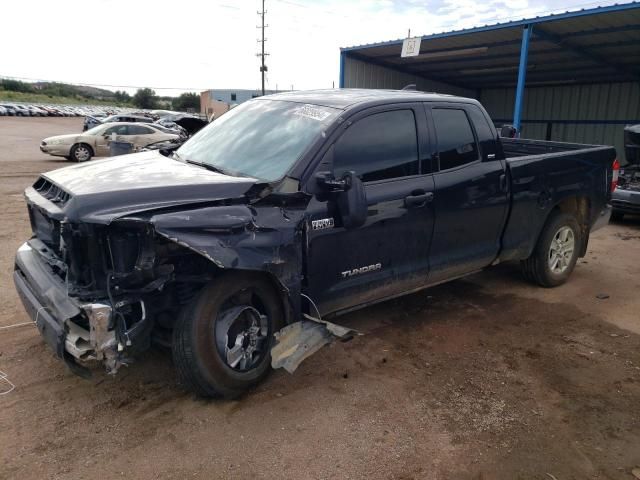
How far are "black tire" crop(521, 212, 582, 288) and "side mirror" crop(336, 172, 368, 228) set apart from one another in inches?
114

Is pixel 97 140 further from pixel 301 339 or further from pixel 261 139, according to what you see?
pixel 301 339

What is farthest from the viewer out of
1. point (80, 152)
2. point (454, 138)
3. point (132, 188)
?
point (80, 152)

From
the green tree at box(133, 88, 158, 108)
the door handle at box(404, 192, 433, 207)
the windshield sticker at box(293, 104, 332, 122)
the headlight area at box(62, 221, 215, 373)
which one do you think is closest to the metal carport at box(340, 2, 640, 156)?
the door handle at box(404, 192, 433, 207)

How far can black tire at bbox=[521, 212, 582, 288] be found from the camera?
5.45 metres

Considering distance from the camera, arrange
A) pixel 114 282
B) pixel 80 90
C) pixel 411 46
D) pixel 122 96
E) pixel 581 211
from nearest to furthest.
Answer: pixel 114 282, pixel 581 211, pixel 411 46, pixel 122 96, pixel 80 90

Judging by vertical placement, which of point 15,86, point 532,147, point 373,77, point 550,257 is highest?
point 15,86

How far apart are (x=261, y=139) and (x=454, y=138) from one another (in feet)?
5.59

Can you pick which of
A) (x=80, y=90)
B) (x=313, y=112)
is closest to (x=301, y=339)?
(x=313, y=112)

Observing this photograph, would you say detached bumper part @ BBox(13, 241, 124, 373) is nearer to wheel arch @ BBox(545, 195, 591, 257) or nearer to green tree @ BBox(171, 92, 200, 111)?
wheel arch @ BBox(545, 195, 591, 257)

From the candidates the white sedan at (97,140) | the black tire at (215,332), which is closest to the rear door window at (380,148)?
the black tire at (215,332)

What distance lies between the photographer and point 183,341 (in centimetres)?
306

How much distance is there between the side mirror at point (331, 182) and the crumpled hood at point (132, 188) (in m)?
0.42

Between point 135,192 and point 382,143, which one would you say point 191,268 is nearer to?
point 135,192

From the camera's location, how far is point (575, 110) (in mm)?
22016
